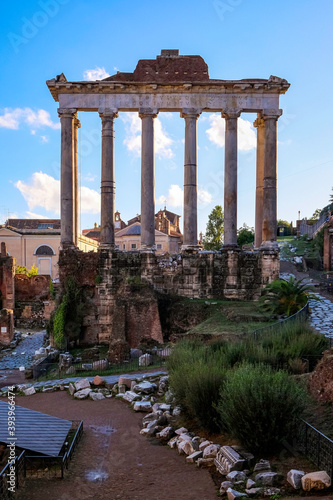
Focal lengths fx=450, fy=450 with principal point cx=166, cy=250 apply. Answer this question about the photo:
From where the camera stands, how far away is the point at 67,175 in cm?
2116

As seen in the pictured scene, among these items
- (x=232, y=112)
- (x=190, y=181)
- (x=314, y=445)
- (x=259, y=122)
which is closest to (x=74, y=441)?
(x=314, y=445)

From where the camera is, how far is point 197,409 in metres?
9.15

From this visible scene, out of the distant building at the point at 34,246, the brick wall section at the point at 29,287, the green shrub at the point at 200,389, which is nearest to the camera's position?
the green shrub at the point at 200,389

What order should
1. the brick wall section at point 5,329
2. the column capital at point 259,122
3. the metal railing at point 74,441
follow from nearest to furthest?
the metal railing at point 74,441 → the column capital at point 259,122 → the brick wall section at point 5,329

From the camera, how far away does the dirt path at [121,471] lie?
7.06 meters

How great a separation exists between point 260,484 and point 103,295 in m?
14.7

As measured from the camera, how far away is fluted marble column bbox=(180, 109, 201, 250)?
21188mm

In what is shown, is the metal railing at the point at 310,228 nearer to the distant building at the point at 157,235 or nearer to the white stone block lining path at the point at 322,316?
the distant building at the point at 157,235

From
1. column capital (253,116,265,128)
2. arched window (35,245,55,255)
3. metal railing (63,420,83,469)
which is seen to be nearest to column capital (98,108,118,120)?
column capital (253,116,265,128)

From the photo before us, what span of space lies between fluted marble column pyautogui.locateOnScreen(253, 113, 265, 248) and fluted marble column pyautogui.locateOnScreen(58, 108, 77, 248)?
909cm

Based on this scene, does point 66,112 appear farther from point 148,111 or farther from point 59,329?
point 59,329

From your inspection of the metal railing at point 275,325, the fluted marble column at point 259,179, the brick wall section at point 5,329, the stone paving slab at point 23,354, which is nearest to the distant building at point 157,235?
the stone paving slab at point 23,354

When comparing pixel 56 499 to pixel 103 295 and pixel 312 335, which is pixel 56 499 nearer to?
pixel 312 335

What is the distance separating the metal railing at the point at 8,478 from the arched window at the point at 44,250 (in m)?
45.6
